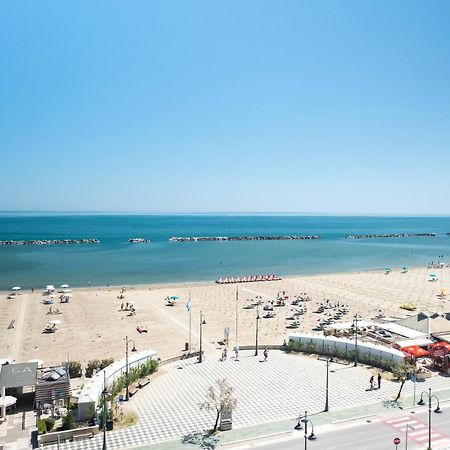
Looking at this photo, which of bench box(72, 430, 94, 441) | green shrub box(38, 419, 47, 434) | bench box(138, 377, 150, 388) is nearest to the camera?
bench box(72, 430, 94, 441)

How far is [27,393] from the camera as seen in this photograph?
84.8 ft

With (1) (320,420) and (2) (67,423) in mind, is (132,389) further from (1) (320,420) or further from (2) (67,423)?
(1) (320,420)

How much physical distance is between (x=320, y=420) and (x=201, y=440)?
6.23 m

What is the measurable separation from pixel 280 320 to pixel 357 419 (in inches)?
938

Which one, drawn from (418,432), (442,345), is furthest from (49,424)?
(442,345)

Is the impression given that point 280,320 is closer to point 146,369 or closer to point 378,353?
point 378,353

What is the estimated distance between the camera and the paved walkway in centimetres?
2138

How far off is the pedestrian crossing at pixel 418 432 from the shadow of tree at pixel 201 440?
8.62m

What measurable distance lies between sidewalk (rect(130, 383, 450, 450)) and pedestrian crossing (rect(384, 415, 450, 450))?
77cm

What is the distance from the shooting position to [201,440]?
66.9ft

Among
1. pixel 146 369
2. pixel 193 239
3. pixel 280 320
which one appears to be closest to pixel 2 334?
pixel 146 369

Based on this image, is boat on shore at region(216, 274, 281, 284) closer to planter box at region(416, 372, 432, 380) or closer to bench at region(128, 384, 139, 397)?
bench at region(128, 384, 139, 397)

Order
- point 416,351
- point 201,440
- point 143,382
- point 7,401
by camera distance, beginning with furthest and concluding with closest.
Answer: point 416,351 → point 143,382 → point 7,401 → point 201,440

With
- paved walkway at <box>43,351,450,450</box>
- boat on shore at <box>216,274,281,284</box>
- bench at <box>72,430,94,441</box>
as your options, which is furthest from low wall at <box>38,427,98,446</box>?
boat on shore at <box>216,274,281,284</box>
